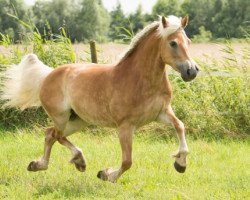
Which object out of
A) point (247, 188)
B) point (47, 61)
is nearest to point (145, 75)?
point (247, 188)

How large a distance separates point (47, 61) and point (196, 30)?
4442 cm

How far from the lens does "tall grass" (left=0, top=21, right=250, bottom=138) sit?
10203 millimetres

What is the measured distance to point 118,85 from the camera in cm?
650

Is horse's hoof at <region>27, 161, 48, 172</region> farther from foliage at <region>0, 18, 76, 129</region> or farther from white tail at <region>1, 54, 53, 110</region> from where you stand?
foliage at <region>0, 18, 76, 129</region>

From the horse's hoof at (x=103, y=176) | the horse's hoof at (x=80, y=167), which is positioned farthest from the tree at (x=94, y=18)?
the horse's hoof at (x=103, y=176)

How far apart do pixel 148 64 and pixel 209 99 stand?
4.52 meters

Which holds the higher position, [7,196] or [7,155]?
[7,196]

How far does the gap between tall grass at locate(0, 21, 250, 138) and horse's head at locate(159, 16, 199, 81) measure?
4128 millimetres

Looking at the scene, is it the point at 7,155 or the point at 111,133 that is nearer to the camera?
the point at 7,155

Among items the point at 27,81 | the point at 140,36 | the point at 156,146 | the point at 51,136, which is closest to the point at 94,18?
the point at 156,146

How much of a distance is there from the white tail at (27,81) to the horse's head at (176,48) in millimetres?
2369

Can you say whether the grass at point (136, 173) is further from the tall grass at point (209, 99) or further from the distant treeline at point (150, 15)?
the distant treeline at point (150, 15)

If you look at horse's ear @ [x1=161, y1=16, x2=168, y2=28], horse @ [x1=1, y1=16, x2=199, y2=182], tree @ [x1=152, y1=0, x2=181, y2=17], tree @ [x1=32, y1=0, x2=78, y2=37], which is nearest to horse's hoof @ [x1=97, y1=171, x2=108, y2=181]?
horse @ [x1=1, y1=16, x2=199, y2=182]

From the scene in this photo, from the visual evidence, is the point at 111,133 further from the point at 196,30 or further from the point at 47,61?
the point at 196,30
